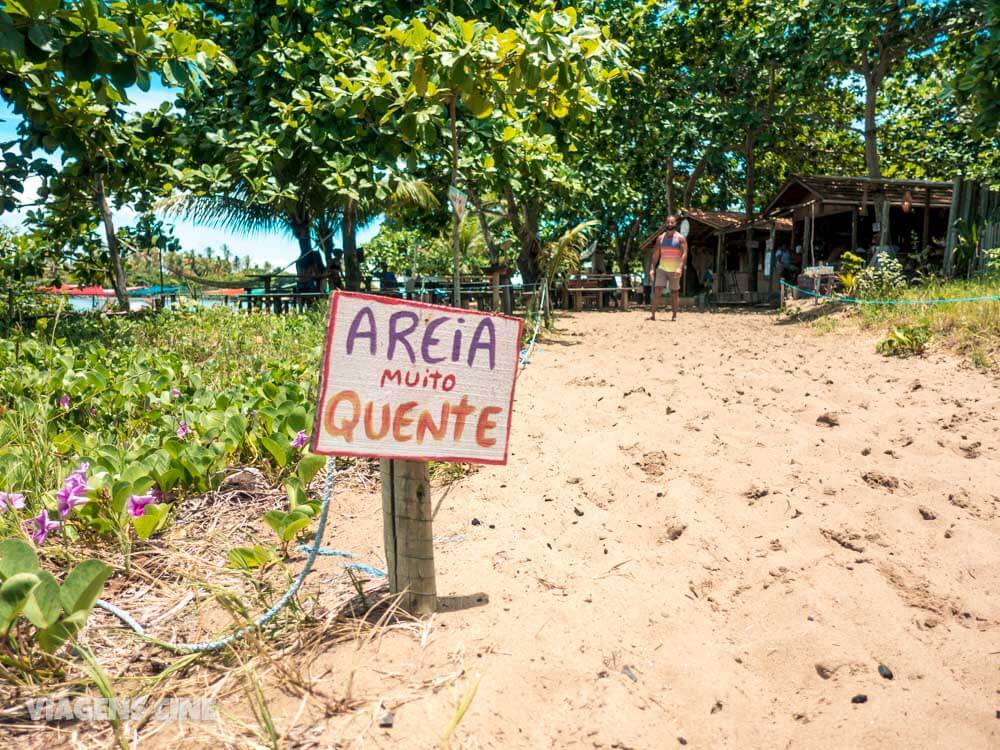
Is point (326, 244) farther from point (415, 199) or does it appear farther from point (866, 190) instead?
point (866, 190)

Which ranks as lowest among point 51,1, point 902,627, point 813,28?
point 902,627

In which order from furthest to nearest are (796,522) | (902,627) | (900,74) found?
(900,74)
(796,522)
(902,627)

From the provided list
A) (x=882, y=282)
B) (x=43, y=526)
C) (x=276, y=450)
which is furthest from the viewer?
(x=882, y=282)

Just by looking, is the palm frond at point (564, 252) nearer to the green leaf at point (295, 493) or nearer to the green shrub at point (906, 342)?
the green shrub at point (906, 342)

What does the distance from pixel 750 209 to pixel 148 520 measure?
21084mm

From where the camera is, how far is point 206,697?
1848 mm

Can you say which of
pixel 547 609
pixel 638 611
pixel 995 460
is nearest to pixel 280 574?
pixel 547 609

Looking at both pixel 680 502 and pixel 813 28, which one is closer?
pixel 680 502

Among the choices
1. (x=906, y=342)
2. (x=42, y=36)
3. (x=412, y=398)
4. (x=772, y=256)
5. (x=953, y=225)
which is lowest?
(x=906, y=342)

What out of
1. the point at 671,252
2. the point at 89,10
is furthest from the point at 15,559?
the point at 671,252

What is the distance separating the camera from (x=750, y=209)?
20703 millimetres

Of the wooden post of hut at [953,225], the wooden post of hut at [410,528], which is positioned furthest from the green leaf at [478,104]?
the wooden post of hut at [953,225]

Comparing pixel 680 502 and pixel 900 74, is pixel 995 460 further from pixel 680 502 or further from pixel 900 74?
pixel 900 74

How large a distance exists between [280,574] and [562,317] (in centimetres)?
1290
